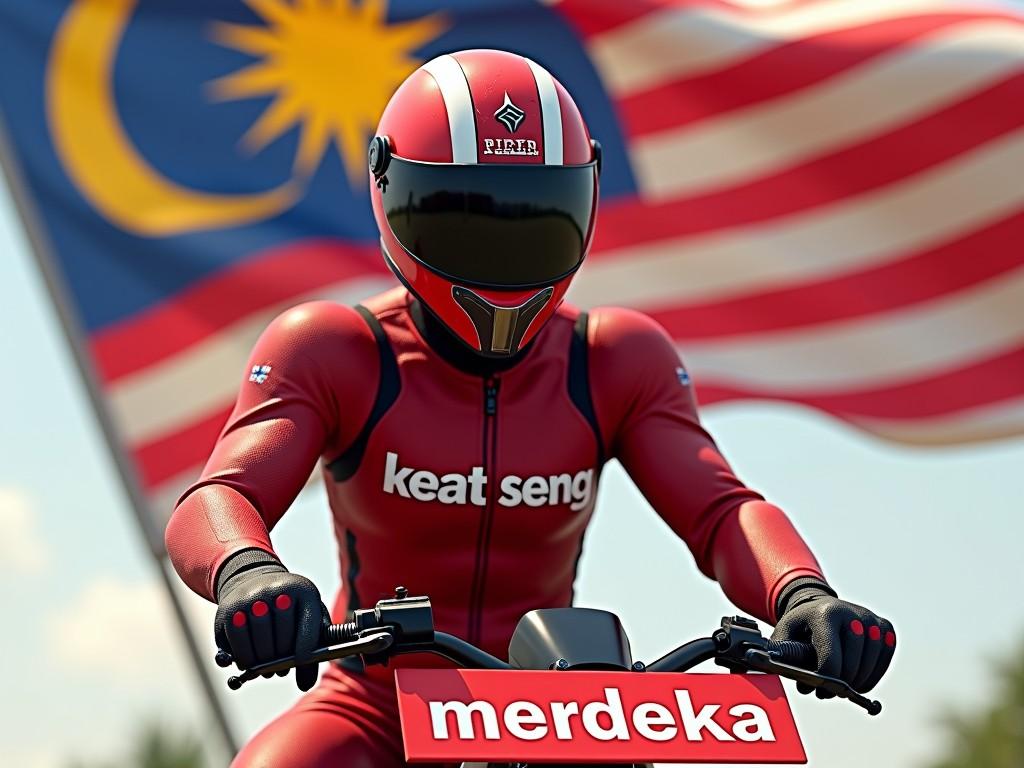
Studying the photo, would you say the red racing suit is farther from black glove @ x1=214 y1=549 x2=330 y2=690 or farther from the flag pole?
the flag pole

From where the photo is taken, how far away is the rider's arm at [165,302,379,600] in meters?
2.81

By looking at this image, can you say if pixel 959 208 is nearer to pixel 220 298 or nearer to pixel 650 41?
pixel 650 41

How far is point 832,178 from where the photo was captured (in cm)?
891

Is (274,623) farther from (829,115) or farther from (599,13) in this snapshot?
(599,13)

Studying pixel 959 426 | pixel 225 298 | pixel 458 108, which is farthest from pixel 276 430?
pixel 959 426

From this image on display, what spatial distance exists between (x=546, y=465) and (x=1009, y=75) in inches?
247

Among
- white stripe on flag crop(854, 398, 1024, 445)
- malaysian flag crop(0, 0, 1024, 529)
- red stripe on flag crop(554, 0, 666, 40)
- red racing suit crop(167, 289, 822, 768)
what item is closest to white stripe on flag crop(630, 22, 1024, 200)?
malaysian flag crop(0, 0, 1024, 529)

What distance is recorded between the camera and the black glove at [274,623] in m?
2.39

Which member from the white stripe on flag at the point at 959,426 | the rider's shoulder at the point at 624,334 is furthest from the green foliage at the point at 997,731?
the rider's shoulder at the point at 624,334


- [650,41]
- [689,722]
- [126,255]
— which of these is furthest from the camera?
[650,41]

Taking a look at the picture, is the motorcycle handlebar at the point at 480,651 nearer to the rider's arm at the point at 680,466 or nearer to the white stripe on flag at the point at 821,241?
the rider's arm at the point at 680,466

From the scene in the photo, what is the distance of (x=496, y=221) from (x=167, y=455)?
5359 millimetres


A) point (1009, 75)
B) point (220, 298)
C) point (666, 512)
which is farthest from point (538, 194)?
point (1009, 75)

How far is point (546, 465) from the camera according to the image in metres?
3.26
